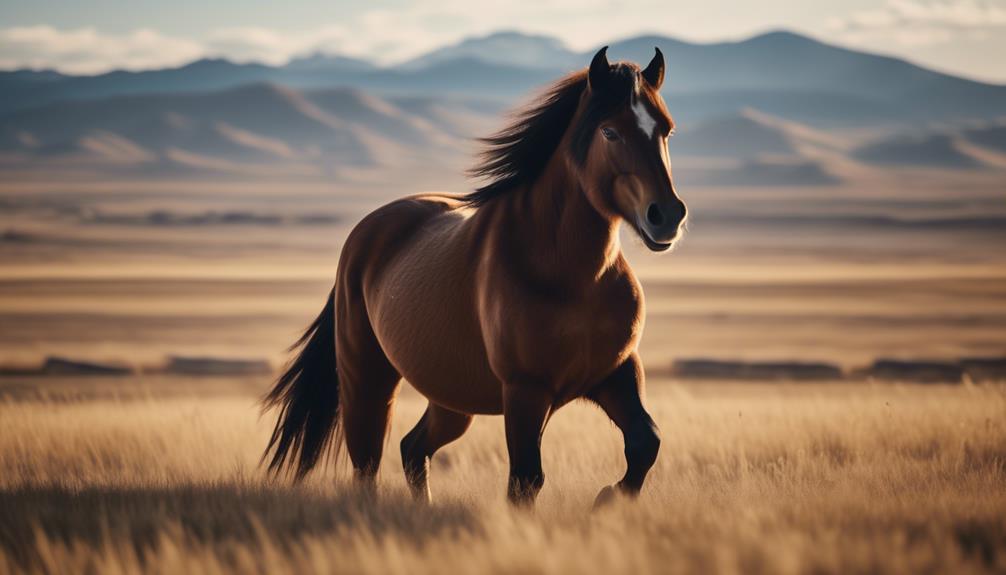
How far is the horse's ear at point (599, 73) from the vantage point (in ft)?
16.6

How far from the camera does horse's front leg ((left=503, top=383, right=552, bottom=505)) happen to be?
17.1 ft

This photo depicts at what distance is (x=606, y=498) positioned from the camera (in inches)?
205

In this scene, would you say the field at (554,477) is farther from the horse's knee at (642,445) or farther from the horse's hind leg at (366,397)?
the horse's hind leg at (366,397)

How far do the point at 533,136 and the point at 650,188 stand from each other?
98 cm

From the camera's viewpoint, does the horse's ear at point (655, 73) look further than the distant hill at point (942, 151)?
No

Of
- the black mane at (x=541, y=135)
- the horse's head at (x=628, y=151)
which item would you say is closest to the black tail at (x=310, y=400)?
the black mane at (x=541, y=135)

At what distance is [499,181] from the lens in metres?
5.79

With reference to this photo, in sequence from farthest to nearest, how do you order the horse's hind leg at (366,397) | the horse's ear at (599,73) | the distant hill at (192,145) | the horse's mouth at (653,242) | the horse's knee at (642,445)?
the distant hill at (192,145), the horse's hind leg at (366,397), the horse's knee at (642,445), the horse's ear at (599,73), the horse's mouth at (653,242)

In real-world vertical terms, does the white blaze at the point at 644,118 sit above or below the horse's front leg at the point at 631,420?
above

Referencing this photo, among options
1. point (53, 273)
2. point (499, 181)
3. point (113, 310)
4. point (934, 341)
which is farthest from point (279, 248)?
point (499, 181)

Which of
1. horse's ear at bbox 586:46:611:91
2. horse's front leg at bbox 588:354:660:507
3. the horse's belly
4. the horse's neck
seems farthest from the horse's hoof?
horse's ear at bbox 586:46:611:91

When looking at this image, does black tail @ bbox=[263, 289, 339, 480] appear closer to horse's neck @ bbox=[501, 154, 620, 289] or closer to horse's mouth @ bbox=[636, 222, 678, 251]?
horse's neck @ bbox=[501, 154, 620, 289]

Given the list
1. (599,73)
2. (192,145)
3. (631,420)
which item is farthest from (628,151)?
(192,145)

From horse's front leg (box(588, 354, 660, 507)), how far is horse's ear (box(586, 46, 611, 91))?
1216 mm
